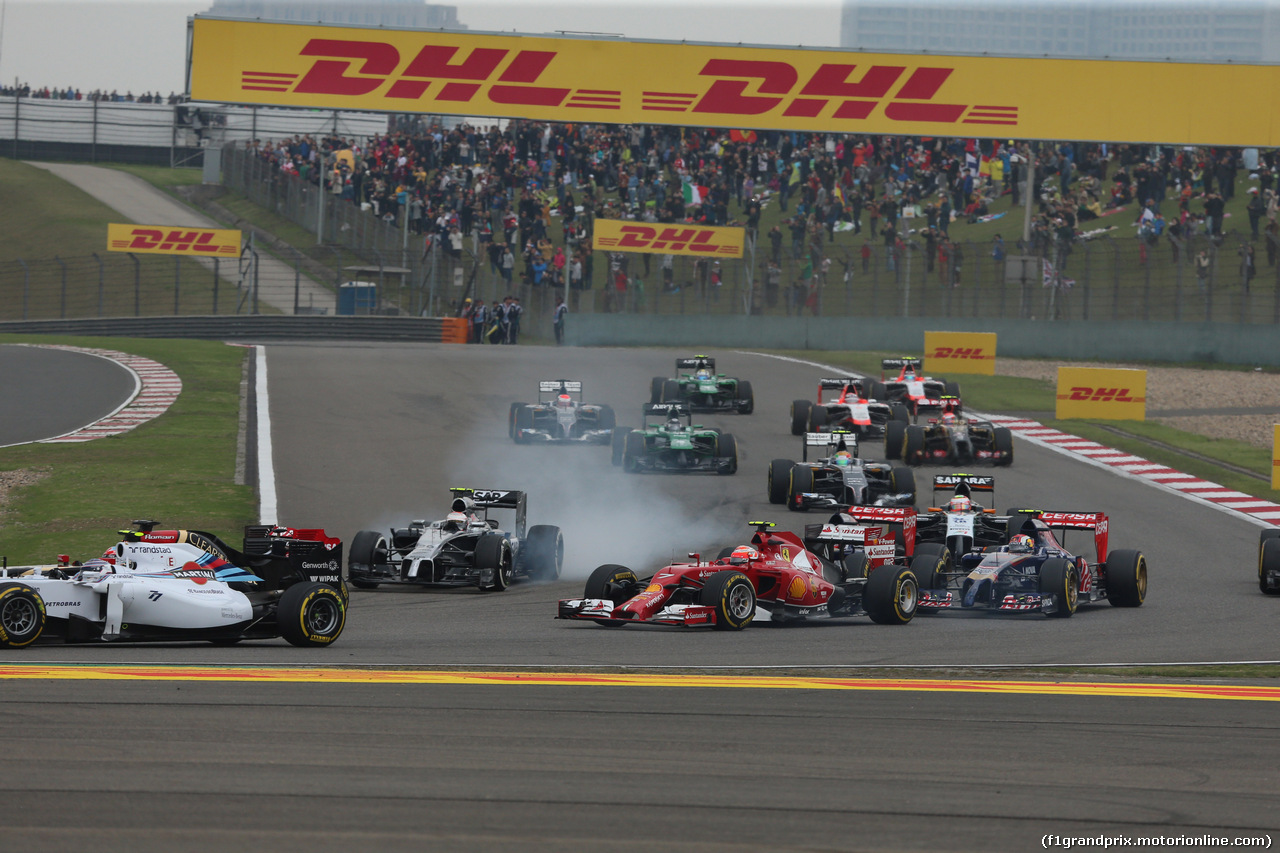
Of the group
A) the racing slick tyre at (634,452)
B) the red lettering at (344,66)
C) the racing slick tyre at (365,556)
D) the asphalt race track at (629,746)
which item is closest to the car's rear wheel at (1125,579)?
the asphalt race track at (629,746)

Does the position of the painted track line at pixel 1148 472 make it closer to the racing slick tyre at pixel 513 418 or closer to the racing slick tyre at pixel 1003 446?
the racing slick tyre at pixel 1003 446

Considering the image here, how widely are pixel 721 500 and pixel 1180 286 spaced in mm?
25509

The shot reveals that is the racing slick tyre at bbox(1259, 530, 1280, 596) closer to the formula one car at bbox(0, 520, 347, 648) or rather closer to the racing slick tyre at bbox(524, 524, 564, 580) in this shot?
the racing slick tyre at bbox(524, 524, 564, 580)

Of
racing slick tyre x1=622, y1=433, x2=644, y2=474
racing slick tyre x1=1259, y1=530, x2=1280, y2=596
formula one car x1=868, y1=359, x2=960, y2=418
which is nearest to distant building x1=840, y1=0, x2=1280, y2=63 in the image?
formula one car x1=868, y1=359, x2=960, y2=418

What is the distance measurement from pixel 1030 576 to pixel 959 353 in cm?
2533

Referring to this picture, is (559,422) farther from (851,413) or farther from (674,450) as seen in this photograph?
(851,413)

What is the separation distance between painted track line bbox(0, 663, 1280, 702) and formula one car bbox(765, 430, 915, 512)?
1080cm

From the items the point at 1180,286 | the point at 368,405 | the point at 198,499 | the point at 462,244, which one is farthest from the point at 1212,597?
the point at 462,244

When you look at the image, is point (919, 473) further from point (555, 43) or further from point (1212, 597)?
point (555, 43)

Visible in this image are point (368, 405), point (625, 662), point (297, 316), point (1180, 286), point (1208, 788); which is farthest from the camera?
point (297, 316)

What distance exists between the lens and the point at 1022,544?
16.0 m

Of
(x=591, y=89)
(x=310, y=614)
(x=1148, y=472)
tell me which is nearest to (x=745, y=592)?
(x=310, y=614)

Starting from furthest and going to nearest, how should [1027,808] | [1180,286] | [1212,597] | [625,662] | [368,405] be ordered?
[1180,286] → [368,405] → [1212,597] → [625,662] → [1027,808]

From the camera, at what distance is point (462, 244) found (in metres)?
49.4
